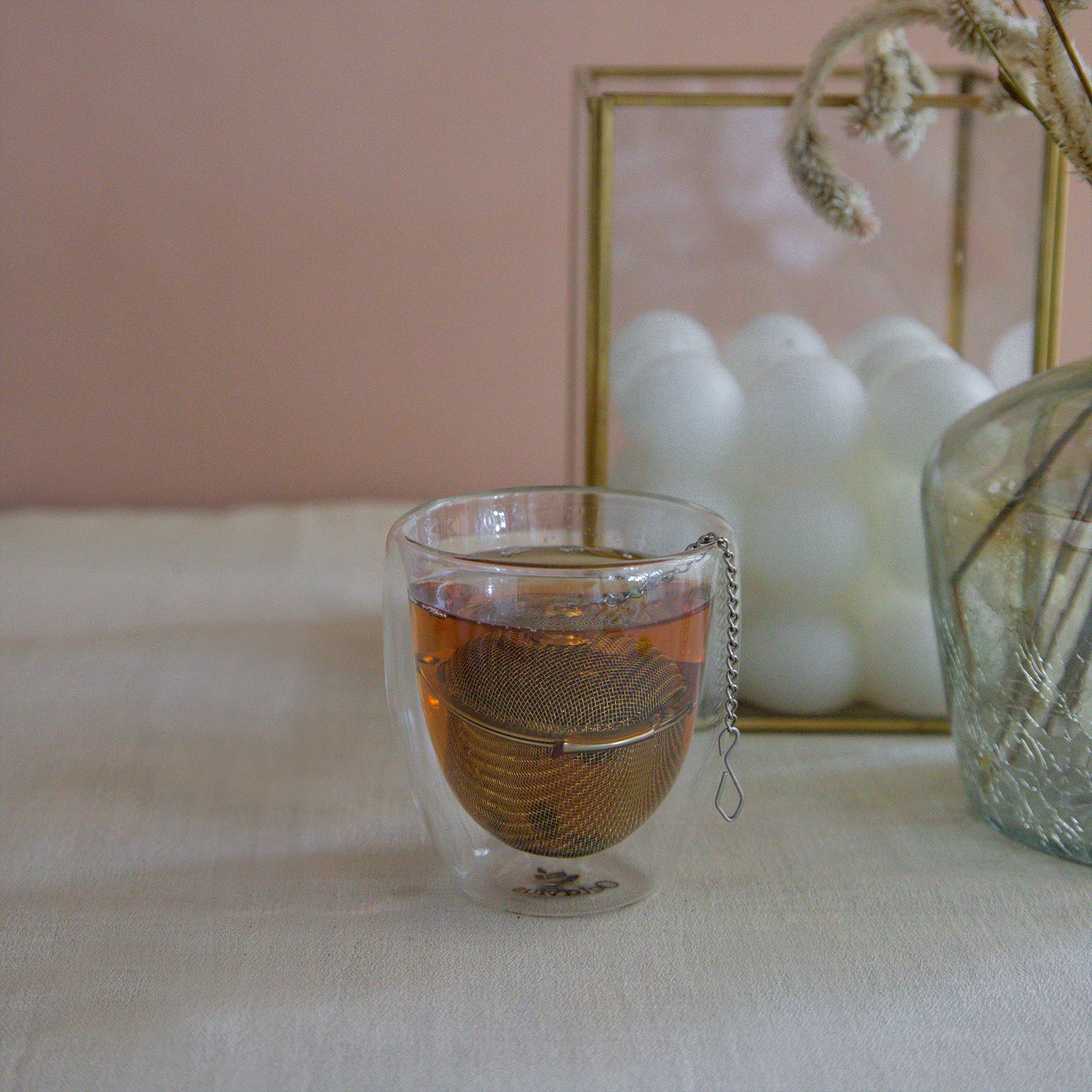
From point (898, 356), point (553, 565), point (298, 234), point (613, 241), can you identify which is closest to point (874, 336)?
point (898, 356)

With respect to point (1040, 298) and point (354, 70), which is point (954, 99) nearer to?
point (1040, 298)

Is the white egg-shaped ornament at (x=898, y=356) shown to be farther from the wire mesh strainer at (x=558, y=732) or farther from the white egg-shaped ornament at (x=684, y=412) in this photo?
the wire mesh strainer at (x=558, y=732)

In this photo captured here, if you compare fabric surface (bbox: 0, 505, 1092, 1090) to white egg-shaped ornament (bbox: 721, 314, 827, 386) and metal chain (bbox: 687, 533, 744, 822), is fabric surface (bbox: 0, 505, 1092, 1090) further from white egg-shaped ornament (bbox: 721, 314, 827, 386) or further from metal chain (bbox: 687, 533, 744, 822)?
white egg-shaped ornament (bbox: 721, 314, 827, 386)

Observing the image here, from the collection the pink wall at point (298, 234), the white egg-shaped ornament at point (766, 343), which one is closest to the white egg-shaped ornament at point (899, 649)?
the white egg-shaped ornament at point (766, 343)

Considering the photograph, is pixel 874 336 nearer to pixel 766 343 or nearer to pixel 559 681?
pixel 766 343

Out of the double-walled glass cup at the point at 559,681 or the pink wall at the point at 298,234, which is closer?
the double-walled glass cup at the point at 559,681

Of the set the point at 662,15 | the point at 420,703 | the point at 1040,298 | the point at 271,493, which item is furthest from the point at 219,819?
the point at 662,15
